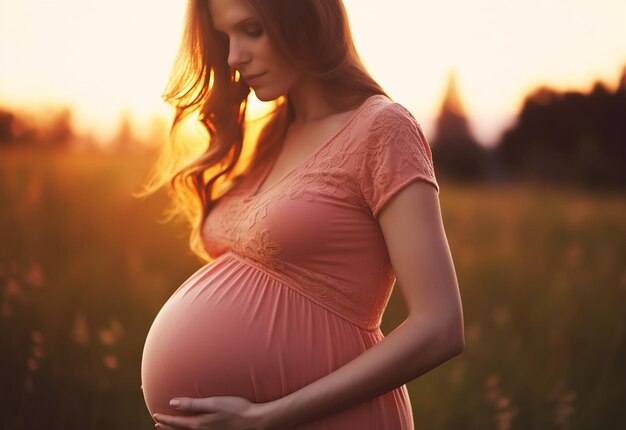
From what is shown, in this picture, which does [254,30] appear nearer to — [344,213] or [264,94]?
[264,94]

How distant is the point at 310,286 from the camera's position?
1.56 meters

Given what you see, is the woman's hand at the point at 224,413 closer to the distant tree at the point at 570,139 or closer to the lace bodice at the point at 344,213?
the lace bodice at the point at 344,213

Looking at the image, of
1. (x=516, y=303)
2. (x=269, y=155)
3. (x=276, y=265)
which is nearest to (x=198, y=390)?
(x=276, y=265)

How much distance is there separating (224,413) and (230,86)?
964 millimetres

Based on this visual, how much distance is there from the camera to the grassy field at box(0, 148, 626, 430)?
130 inches

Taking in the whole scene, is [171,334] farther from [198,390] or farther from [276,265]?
[276,265]

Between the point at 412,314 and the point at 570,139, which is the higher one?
the point at 412,314

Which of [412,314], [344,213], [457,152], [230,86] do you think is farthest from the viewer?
[457,152]

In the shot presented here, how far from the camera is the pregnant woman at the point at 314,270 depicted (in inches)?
55.3

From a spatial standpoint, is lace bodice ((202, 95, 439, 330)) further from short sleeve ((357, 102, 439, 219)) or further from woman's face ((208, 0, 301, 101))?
woman's face ((208, 0, 301, 101))

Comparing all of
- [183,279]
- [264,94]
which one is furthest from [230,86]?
[183,279]

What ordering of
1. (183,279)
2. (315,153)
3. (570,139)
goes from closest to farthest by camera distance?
1. (315,153)
2. (183,279)
3. (570,139)

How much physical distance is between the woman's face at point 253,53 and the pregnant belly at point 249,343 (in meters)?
0.43

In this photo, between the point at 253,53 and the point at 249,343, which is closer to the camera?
the point at 249,343
